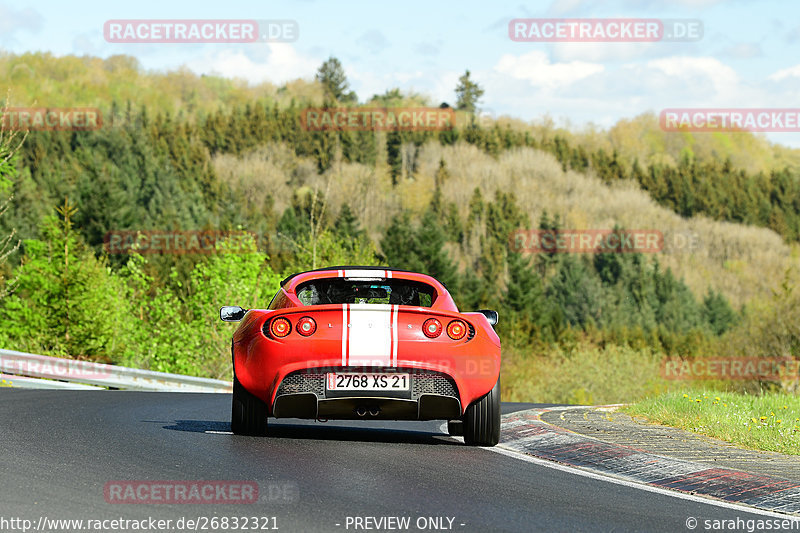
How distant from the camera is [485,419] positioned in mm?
8773

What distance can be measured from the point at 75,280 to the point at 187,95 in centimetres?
15933

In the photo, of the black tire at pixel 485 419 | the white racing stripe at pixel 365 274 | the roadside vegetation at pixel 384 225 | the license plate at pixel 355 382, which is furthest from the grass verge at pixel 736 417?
the roadside vegetation at pixel 384 225

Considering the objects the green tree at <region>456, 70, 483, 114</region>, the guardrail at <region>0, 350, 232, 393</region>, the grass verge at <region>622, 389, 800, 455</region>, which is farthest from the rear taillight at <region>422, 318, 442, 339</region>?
the green tree at <region>456, 70, 483, 114</region>

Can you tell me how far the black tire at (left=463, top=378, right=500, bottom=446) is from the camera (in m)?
8.73

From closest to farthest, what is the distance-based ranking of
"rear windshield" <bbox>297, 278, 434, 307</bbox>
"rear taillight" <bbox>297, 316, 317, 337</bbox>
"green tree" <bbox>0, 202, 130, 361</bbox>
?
"rear taillight" <bbox>297, 316, 317, 337</bbox>, "rear windshield" <bbox>297, 278, 434, 307</bbox>, "green tree" <bbox>0, 202, 130, 361</bbox>

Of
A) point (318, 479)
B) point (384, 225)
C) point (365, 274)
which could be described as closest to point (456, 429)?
point (365, 274)

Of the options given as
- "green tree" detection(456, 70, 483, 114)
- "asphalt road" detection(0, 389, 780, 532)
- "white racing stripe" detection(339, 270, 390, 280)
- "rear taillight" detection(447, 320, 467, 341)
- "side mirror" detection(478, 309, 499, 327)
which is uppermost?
"green tree" detection(456, 70, 483, 114)

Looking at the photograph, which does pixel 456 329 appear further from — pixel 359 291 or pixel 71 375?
pixel 71 375

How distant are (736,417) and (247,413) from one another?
4.62 m

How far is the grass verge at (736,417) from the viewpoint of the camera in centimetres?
873

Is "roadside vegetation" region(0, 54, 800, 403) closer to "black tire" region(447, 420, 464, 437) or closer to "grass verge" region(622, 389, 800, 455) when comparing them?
"grass verge" region(622, 389, 800, 455)

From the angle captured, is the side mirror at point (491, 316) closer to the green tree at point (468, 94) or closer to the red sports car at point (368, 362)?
Answer: the red sports car at point (368, 362)

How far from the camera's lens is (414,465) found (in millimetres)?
7500

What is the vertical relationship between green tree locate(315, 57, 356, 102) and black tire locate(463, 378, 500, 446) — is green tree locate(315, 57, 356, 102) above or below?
above
